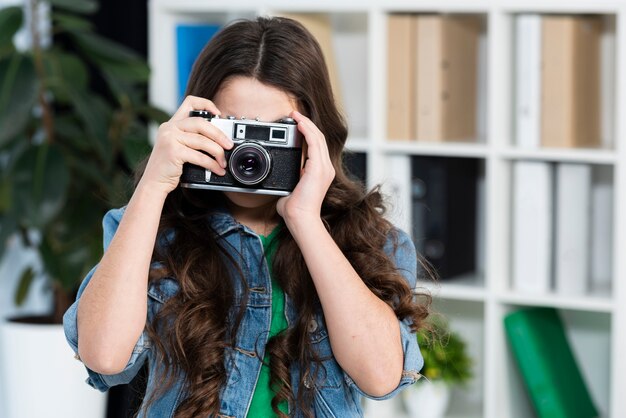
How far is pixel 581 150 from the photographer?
7.02 ft

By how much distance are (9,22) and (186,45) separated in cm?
42

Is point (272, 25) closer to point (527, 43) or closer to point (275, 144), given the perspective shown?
point (275, 144)

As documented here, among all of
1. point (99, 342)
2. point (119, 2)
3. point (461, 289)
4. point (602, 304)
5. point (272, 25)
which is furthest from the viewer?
point (119, 2)

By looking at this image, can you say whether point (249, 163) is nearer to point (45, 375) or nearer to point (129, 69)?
point (129, 69)

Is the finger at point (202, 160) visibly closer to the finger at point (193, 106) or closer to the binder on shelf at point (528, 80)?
the finger at point (193, 106)

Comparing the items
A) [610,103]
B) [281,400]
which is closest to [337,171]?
[281,400]

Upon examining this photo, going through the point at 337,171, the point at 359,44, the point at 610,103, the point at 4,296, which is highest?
the point at 359,44

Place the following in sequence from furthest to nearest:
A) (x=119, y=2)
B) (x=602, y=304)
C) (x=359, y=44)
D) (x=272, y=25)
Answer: (x=119, y=2) → (x=359, y=44) → (x=602, y=304) → (x=272, y=25)

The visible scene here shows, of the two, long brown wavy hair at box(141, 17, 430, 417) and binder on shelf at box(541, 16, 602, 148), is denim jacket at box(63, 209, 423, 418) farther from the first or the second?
binder on shelf at box(541, 16, 602, 148)

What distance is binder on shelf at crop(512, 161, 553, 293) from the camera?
2.19 meters

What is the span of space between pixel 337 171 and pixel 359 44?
1272 mm

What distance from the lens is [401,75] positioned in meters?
2.28

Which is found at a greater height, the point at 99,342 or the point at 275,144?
the point at 275,144

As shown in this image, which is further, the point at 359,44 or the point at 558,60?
the point at 359,44
